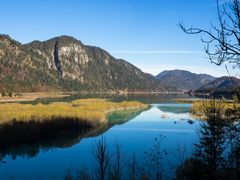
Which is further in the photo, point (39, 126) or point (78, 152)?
point (39, 126)

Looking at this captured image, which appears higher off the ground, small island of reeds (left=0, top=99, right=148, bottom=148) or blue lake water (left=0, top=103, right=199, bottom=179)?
small island of reeds (left=0, top=99, right=148, bottom=148)

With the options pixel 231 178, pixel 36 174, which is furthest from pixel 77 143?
pixel 231 178

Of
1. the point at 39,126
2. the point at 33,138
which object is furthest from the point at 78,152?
the point at 39,126

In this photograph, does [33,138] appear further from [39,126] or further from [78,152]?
[78,152]

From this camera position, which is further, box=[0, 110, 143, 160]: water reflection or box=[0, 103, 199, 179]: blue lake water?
box=[0, 110, 143, 160]: water reflection

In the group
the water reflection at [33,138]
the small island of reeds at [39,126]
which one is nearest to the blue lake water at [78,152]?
the water reflection at [33,138]

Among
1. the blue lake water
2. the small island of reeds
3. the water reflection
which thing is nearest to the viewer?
the blue lake water

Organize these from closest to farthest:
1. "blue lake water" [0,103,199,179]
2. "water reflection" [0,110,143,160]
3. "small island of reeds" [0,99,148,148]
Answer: "blue lake water" [0,103,199,179], "water reflection" [0,110,143,160], "small island of reeds" [0,99,148,148]

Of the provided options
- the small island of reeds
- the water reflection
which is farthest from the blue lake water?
the small island of reeds

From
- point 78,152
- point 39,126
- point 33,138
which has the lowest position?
point 78,152

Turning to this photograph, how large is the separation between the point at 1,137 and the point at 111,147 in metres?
12.1

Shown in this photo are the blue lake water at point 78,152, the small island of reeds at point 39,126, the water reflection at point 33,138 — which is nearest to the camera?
the blue lake water at point 78,152

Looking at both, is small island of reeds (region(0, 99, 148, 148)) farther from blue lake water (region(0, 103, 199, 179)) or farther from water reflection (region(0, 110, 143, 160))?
blue lake water (region(0, 103, 199, 179))

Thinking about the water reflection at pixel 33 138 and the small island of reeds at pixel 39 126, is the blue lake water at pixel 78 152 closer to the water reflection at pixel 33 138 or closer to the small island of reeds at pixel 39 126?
the water reflection at pixel 33 138
